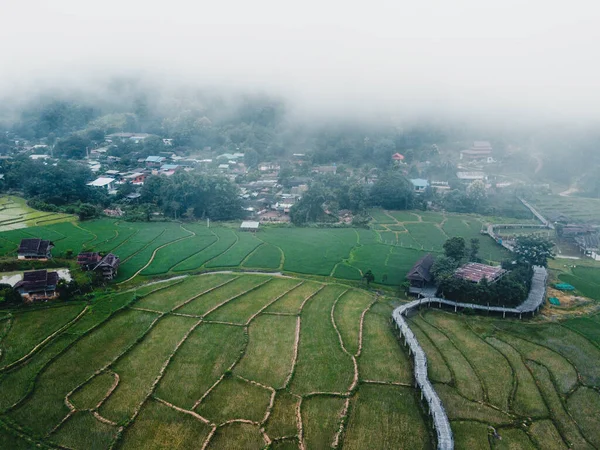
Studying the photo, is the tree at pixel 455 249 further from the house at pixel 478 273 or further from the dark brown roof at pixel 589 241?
the dark brown roof at pixel 589 241

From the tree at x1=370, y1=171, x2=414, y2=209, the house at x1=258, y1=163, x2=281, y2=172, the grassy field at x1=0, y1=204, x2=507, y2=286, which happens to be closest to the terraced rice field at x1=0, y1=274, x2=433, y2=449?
the grassy field at x1=0, y1=204, x2=507, y2=286

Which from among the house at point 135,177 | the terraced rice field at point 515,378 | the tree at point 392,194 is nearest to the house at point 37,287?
the terraced rice field at point 515,378

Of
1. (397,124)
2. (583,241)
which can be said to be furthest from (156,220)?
(397,124)

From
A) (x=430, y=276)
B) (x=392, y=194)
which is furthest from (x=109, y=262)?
(x=392, y=194)

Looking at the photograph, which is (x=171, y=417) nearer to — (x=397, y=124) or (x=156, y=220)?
(x=156, y=220)

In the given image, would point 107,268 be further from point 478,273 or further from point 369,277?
point 478,273
